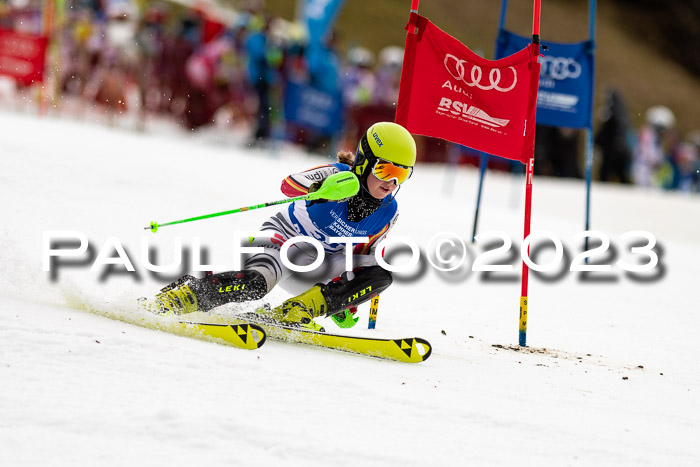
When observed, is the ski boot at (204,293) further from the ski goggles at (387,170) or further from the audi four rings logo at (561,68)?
the audi four rings logo at (561,68)

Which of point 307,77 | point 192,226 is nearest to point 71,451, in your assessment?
point 192,226

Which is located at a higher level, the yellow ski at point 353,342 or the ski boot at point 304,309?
the ski boot at point 304,309

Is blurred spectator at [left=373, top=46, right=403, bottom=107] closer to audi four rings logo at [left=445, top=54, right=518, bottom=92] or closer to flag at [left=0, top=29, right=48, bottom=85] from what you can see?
flag at [left=0, top=29, right=48, bottom=85]

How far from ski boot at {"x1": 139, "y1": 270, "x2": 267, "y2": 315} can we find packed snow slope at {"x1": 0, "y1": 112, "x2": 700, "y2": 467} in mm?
188

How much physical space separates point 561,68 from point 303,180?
187 inches

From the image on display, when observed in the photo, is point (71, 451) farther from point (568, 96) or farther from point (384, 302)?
point (568, 96)

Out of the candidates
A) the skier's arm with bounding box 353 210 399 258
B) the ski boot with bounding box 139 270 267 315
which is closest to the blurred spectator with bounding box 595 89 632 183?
the skier's arm with bounding box 353 210 399 258

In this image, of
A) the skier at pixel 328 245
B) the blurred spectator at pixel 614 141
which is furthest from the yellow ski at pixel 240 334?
the blurred spectator at pixel 614 141

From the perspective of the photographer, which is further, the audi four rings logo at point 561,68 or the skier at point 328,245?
the audi four rings logo at point 561,68

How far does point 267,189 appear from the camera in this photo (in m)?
10.1

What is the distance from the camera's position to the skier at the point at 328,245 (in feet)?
14.8

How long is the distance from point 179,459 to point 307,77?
38.5ft

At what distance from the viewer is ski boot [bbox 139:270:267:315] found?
4.45 metres

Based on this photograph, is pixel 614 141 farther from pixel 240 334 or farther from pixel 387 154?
pixel 240 334
